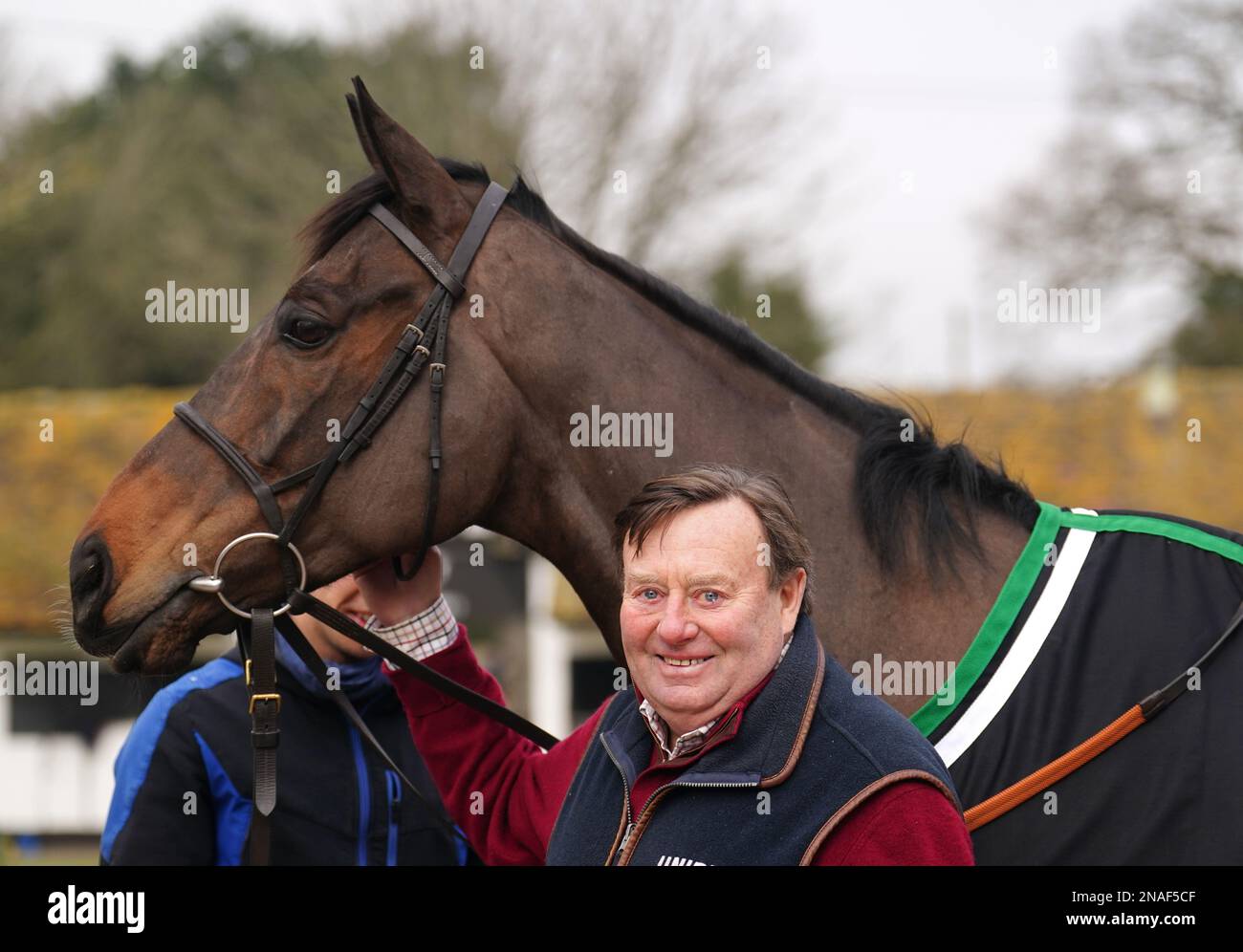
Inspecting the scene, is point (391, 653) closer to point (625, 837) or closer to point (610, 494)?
point (610, 494)

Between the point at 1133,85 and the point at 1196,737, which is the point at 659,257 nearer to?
the point at 1133,85

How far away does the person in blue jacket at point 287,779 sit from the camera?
3.03 m

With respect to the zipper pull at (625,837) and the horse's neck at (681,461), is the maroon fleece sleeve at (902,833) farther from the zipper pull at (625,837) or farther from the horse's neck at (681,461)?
the horse's neck at (681,461)

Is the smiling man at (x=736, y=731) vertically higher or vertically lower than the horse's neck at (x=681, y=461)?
lower

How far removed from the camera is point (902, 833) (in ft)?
5.96

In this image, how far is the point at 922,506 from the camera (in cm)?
278

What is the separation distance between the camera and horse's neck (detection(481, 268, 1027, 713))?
2721 millimetres

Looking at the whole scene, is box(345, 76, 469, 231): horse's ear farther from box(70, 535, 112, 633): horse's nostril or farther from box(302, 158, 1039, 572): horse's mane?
box(70, 535, 112, 633): horse's nostril


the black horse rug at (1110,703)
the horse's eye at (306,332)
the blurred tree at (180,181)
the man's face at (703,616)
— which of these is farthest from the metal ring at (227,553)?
the blurred tree at (180,181)

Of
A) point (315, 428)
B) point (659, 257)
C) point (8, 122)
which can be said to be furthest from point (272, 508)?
point (8, 122)

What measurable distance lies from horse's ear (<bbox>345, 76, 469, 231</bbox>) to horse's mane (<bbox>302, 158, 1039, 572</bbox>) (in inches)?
2.4

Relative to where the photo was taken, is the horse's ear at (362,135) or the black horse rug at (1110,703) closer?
the black horse rug at (1110,703)

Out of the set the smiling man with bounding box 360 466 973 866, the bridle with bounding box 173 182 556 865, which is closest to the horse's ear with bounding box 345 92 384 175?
the bridle with bounding box 173 182 556 865

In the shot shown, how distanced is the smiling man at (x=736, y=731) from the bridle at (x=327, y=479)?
0.73m
